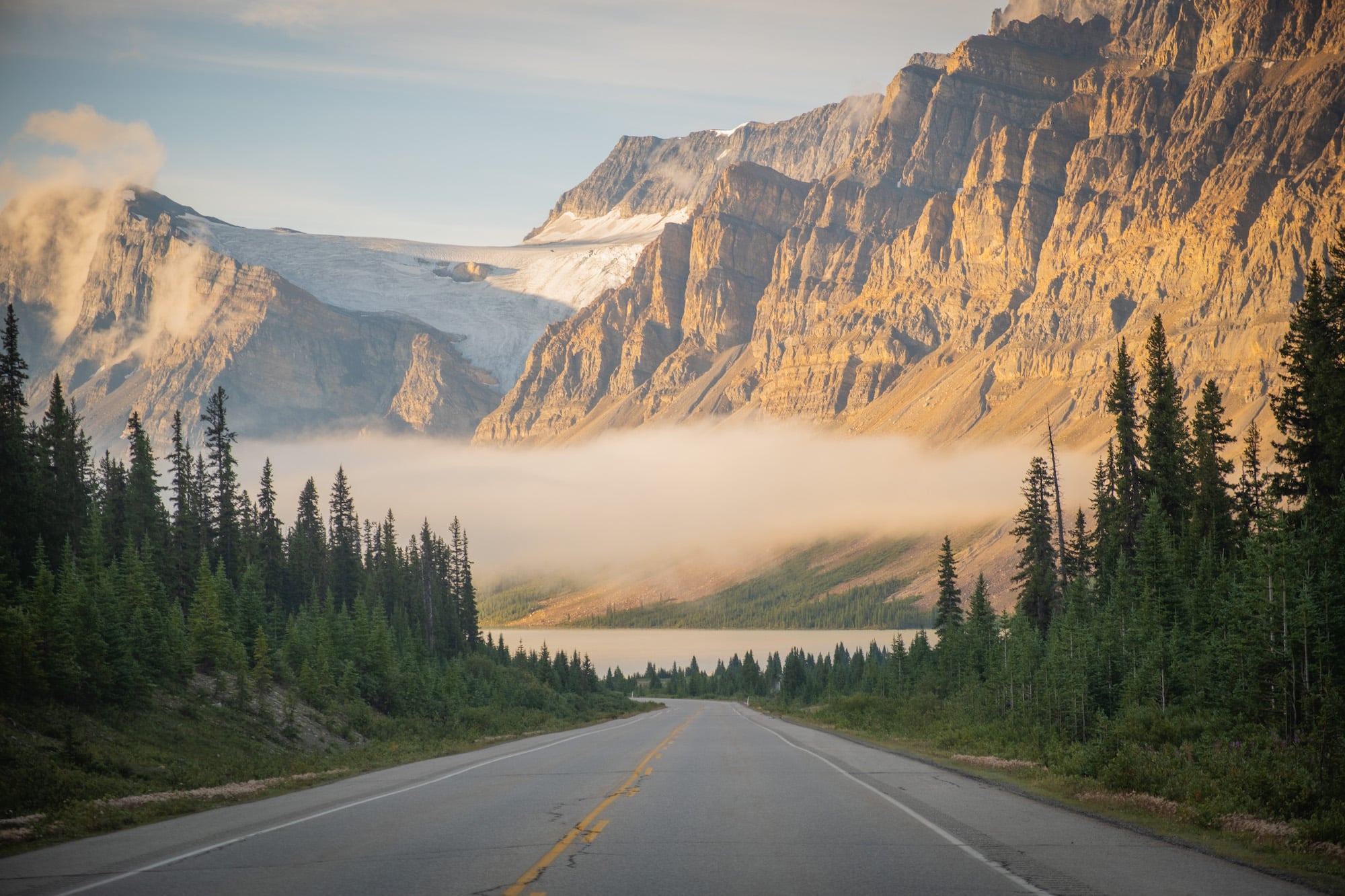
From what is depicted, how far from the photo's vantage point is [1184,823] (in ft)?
53.6

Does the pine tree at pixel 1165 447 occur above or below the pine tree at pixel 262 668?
above

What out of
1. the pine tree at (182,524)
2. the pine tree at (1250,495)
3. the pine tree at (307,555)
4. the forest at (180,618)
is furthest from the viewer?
the pine tree at (307,555)

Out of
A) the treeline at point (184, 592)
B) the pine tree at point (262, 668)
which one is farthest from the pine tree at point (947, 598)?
the pine tree at point (262, 668)

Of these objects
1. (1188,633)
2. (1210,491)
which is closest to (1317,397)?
(1188,633)

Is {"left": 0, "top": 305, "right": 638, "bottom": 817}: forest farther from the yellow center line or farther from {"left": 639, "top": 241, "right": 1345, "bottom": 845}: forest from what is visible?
{"left": 639, "top": 241, "right": 1345, "bottom": 845}: forest

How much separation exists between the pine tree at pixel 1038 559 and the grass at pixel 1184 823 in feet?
148

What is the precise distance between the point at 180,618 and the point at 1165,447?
51.6m

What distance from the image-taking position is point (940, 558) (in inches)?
3556

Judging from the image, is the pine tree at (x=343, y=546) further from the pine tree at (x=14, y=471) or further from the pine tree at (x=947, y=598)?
the pine tree at (x=947, y=598)

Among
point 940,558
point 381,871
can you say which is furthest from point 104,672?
point 940,558

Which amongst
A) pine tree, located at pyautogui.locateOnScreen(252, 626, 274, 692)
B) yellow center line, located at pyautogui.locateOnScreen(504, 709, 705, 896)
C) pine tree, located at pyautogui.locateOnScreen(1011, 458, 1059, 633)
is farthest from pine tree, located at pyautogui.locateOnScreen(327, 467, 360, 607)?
yellow center line, located at pyautogui.locateOnScreen(504, 709, 705, 896)

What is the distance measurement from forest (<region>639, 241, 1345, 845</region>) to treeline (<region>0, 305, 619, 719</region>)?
90.3 ft

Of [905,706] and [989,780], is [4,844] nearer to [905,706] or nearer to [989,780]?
[989,780]

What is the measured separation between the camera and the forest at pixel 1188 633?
1988cm
